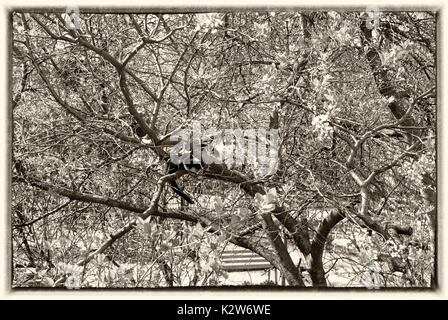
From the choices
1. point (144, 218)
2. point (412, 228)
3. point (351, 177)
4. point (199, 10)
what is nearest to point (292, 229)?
point (351, 177)

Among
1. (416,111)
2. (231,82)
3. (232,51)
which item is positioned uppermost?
(232,51)

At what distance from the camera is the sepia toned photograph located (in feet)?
6.69

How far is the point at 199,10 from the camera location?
1.98 metres

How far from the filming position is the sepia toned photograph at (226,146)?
80.3 inches

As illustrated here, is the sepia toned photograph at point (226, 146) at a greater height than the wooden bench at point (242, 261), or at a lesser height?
greater

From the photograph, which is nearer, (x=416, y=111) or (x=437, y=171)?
(x=437, y=171)

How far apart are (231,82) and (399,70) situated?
724 mm

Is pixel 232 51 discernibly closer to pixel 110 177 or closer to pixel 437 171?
pixel 110 177

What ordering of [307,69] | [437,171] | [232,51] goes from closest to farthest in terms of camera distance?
[437,171] < [307,69] < [232,51]

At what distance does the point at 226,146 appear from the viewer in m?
2.19

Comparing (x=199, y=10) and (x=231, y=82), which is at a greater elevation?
(x=199, y=10)

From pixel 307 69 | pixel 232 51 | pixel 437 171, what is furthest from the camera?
pixel 232 51

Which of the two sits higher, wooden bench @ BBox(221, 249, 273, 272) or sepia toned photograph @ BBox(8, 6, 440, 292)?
sepia toned photograph @ BBox(8, 6, 440, 292)

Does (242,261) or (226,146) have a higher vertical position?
(226,146)
